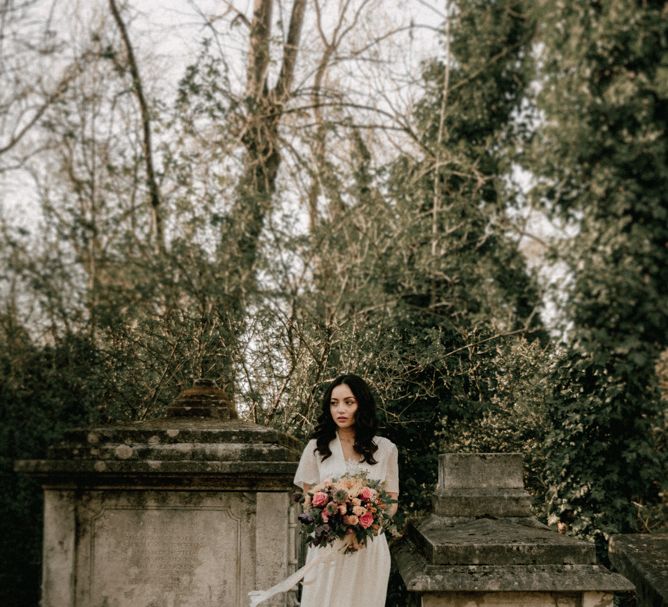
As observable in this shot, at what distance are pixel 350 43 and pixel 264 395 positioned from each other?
19.3ft

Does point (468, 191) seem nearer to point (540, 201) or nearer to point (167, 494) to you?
point (540, 201)

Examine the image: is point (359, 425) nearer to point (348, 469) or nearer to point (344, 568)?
point (348, 469)

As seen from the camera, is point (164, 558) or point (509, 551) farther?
point (164, 558)

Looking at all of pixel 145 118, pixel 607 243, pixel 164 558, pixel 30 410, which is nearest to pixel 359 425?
pixel 164 558

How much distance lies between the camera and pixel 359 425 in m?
4.37

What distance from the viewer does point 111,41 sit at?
8.94 meters

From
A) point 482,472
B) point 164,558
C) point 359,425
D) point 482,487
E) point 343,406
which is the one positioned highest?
point 343,406

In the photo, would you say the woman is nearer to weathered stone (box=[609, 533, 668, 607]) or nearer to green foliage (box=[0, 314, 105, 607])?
weathered stone (box=[609, 533, 668, 607])

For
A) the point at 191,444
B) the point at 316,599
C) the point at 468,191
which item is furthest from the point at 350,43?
the point at 316,599

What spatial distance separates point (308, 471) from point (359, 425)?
43cm

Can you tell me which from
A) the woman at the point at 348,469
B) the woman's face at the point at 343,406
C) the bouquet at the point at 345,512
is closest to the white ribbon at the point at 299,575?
the woman at the point at 348,469

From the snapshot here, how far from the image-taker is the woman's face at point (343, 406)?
14.1ft

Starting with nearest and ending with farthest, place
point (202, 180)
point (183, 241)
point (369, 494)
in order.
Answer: point (369, 494)
point (183, 241)
point (202, 180)

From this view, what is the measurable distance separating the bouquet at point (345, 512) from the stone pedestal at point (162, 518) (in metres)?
0.68
